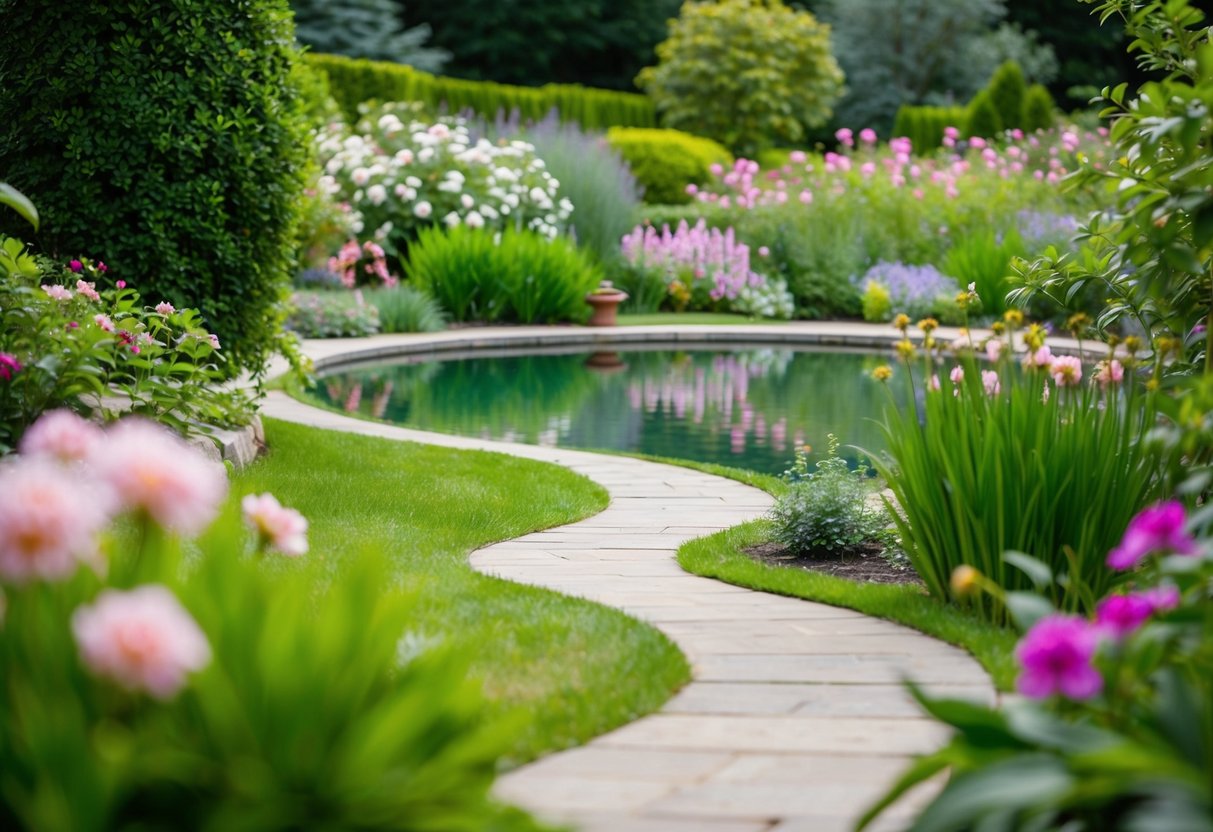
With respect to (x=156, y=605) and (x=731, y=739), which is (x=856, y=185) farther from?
(x=156, y=605)

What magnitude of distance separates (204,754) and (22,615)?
33cm

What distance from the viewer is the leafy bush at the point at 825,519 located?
4.50m

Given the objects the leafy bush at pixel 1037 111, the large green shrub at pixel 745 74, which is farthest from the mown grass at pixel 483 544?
the large green shrub at pixel 745 74

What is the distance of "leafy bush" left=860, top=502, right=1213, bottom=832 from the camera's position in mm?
1736

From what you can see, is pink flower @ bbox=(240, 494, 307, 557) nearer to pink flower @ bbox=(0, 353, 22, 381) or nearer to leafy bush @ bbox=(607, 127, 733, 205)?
pink flower @ bbox=(0, 353, 22, 381)

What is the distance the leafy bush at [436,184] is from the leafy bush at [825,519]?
30.9 ft

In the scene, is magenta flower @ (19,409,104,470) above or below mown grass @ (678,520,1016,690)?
above

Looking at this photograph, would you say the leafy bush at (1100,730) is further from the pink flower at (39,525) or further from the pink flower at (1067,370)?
the pink flower at (1067,370)

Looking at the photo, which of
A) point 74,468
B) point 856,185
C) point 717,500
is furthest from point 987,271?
point 74,468

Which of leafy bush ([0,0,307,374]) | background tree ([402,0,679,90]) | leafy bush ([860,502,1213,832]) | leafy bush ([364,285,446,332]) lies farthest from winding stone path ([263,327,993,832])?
background tree ([402,0,679,90])

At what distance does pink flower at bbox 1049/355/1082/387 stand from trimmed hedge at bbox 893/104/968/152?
2319 cm

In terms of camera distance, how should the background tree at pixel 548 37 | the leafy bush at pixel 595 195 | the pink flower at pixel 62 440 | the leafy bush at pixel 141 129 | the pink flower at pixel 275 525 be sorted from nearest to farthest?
the pink flower at pixel 62 440
the pink flower at pixel 275 525
the leafy bush at pixel 141 129
the leafy bush at pixel 595 195
the background tree at pixel 548 37

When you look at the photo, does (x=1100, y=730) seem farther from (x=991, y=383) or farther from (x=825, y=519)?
(x=825, y=519)

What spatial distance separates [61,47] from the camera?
220 inches
